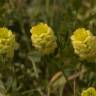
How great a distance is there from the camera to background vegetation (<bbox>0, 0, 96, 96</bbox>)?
149 cm

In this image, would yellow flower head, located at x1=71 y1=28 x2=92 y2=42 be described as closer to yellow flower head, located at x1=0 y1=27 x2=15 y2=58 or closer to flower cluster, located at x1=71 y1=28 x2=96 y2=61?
flower cluster, located at x1=71 y1=28 x2=96 y2=61

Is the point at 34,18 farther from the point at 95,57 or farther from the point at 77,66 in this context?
the point at 95,57

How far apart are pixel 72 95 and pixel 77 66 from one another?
126mm

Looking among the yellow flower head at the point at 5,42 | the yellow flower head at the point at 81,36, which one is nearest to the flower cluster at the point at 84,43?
the yellow flower head at the point at 81,36

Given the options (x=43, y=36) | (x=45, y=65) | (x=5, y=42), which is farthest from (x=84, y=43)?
(x=45, y=65)

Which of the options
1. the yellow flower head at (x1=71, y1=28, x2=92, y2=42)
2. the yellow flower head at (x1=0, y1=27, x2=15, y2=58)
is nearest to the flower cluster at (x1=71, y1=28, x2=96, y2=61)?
the yellow flower head at (x1=71, y1=28, x2=92, y2=42)

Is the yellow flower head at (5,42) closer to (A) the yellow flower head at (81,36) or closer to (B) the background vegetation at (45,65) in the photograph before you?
(B) the background vegetation at (45,65)

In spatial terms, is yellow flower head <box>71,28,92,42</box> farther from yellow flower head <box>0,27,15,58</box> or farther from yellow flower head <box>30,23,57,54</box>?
yellow flower head <box>0,27,15,58</box>

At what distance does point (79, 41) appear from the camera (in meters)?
1.32

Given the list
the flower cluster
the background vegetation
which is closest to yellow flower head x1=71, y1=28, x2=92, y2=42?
the flower cluster

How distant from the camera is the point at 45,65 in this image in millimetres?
1649

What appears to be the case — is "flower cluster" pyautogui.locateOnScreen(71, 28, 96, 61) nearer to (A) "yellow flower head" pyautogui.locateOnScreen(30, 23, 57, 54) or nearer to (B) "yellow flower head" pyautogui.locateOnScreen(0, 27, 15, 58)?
(A) "yellow flower head" pyautogui.locateOnScreen(30, 23, 57, 54)

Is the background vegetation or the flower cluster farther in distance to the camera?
the background vegetation

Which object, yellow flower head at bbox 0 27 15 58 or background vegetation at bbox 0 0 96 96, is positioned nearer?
yellow flower head at bbox 0 27 15 58
